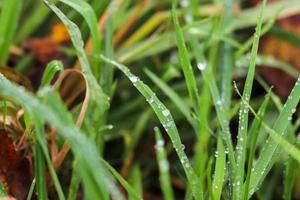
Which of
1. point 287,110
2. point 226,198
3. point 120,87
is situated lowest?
point 226,198

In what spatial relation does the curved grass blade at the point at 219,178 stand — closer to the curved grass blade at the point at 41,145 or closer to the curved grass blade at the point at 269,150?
the curved grass blade at the point at 269,150

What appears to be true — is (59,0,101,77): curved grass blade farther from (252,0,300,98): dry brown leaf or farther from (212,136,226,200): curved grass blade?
(252,0,300,98): dry brown leaf

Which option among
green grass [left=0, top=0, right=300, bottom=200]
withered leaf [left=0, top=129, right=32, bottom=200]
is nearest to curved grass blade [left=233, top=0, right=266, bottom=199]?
green grass [left=0, top=0, right=300, bottom=200]

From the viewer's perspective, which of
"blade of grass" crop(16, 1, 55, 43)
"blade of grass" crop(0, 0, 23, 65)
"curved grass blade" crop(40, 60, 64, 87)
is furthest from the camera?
"blade of grass" crop(16, 1, 55, 43)

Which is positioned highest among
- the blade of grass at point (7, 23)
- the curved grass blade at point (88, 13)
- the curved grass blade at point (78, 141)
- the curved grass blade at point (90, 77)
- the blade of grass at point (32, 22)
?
the blade of grass at point (32, 22)

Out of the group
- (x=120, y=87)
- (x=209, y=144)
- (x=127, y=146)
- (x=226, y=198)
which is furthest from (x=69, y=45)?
(x=226, y=198)

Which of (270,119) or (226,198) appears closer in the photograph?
(226,198)

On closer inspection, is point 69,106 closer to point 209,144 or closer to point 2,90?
point 209,144

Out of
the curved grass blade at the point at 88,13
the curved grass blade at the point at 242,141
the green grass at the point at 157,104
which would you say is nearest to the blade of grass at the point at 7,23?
the green grass at the point at 157,104

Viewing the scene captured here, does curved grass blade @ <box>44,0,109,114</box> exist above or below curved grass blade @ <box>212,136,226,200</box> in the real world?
above
